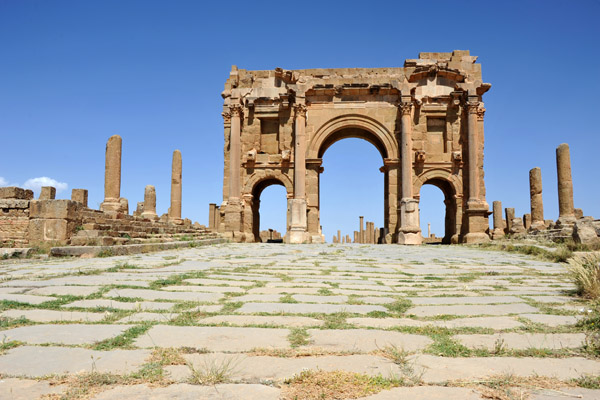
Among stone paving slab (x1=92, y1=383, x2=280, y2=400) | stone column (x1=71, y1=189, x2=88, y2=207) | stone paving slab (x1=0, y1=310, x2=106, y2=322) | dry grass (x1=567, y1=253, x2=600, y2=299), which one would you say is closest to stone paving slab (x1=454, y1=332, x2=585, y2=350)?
stone paving slab (x1=92, y1=383, x2=280, y2=400)

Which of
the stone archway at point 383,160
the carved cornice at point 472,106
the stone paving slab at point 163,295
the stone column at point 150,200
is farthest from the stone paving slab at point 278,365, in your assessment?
the carved cornice at point 472,106

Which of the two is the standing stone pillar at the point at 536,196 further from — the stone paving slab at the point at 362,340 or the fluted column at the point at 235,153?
the stone paving slab at the point at 362,340

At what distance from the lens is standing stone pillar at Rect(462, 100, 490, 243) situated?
2092 centimetres

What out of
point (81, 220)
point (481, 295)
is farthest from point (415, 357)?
point (81, 220)

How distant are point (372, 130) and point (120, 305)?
19.7 m

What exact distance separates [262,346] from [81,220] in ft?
35.2

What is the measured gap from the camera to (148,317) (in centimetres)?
320

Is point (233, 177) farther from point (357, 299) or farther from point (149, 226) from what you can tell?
point (357, 299)

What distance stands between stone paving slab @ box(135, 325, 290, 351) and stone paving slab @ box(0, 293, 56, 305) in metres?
1.54

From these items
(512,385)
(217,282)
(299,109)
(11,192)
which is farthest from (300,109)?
(512,385)

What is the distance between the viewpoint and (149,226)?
1647cm

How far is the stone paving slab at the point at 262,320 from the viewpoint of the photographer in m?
3.04

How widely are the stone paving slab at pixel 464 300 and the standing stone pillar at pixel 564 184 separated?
59.9ft

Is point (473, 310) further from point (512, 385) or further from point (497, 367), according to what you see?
point (512, 385)
